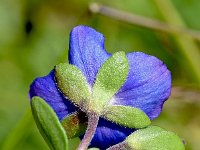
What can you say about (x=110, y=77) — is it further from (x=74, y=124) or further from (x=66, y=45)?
(x=66, y=45)

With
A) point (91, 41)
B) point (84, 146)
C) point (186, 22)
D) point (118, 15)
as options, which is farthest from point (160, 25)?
point (84, 146)

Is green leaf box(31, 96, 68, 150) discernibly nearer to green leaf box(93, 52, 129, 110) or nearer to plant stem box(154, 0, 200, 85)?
green leaf box(93, 52, 129, 110)

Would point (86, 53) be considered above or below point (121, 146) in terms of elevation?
above

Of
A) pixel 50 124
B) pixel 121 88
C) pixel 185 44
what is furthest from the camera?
pixel 185 44

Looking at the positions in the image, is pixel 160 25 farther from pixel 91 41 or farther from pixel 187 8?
pixel 91 41

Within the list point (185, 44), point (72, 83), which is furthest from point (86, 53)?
point (185, 44)

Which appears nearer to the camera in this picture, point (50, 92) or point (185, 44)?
point (50, 92)
